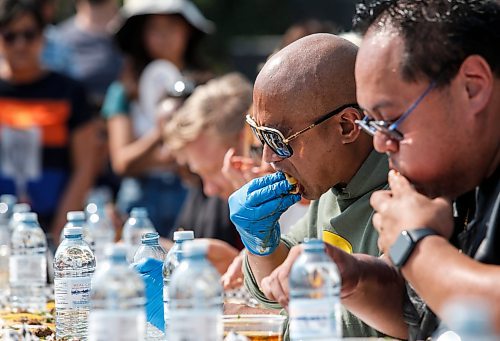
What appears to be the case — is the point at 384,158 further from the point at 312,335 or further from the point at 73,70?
the point at 73,70

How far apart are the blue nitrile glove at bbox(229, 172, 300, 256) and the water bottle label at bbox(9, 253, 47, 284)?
1.57 meters

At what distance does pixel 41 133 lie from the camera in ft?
22.7

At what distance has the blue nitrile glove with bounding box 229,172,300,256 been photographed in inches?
126

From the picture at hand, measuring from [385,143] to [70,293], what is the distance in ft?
4.17

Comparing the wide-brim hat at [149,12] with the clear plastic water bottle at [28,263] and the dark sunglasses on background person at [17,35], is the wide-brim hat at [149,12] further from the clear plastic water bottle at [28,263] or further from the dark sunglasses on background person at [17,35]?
the clear plastic water bottle at [28,263]

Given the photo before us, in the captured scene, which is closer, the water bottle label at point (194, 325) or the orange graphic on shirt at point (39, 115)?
the water bottle label at point (194, 325)

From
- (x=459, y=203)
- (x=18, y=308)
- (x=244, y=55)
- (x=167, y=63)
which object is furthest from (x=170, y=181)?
(x=244, y=55)

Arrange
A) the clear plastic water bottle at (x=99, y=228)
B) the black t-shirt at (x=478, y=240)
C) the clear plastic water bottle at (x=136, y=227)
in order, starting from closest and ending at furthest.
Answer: the black t-shirt at (x=478, y=240), the clear plastic water bottle at (x=136, y=227), the clear plastic water bottle at (x=99, y=228)

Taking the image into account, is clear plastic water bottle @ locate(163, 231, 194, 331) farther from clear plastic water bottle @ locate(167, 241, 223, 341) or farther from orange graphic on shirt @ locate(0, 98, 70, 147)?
orange graphic on shirt @ locate(0, 98, 70, 147)

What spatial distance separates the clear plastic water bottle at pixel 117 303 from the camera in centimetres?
225

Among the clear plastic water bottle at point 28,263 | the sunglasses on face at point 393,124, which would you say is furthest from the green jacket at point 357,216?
the clear plastic water bottle at point 28,263

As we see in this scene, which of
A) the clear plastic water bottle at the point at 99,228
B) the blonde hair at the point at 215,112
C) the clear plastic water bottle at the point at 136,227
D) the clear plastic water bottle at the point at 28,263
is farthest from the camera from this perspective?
the blonde hair at the point at 215,112

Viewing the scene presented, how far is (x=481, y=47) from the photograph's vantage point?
97.0 inches

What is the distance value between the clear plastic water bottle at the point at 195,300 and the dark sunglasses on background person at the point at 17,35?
4.49 m
